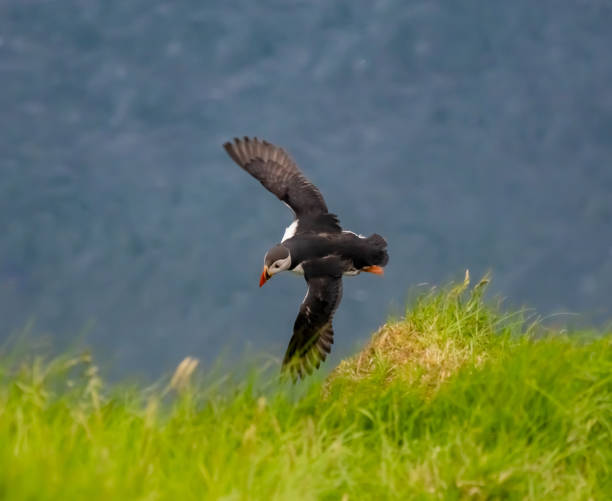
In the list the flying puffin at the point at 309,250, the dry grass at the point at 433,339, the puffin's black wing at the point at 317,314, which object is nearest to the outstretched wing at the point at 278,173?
the flying puffin at the point at 309,250

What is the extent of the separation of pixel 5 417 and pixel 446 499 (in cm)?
201

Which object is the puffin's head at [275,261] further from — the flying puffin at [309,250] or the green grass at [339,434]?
the green grass at [339,434]

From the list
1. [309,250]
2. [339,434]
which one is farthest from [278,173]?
[339,434]

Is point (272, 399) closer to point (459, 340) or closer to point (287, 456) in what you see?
point (287, 456)

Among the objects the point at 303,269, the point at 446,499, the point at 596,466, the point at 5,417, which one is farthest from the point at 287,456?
the point at 303,269

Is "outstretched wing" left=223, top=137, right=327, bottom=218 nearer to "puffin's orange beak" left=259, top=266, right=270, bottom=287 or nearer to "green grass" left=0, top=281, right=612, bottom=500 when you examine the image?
"puffin's orange beak" left=259, top=266, right=270, bottom=287

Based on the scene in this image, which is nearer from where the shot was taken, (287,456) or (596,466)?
(287,456)

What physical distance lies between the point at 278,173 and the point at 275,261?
173cm

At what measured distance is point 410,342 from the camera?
660cm

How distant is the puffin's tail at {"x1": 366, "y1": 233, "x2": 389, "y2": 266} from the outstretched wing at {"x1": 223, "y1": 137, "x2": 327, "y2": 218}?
0.65 metres

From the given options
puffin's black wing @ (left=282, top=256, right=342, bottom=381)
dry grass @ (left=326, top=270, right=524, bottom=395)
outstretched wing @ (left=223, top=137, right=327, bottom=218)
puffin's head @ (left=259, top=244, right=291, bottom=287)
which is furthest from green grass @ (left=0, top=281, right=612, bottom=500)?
outstretched wing @ (left=223, top=137, right=327, bottom=218)

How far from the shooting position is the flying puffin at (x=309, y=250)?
824 cm

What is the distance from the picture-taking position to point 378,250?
901 centimetres

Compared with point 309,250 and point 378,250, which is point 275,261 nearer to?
point 309,250
